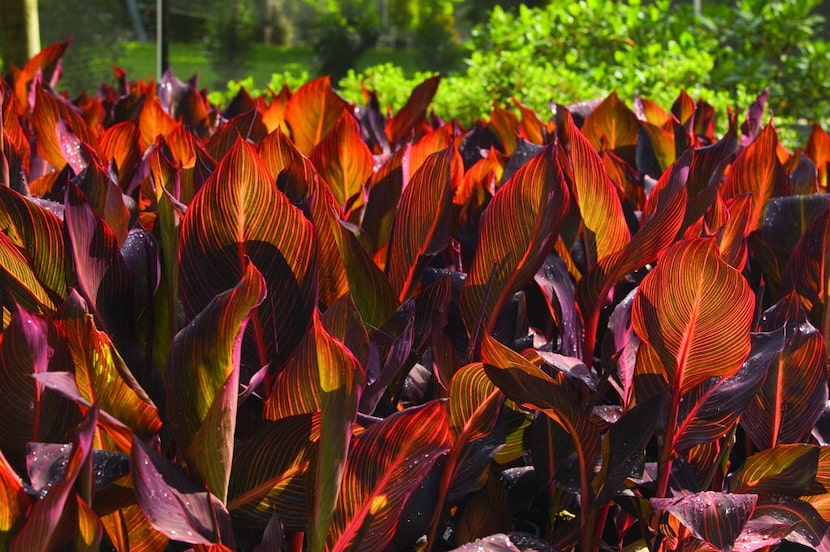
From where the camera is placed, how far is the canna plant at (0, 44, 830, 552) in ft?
3.45

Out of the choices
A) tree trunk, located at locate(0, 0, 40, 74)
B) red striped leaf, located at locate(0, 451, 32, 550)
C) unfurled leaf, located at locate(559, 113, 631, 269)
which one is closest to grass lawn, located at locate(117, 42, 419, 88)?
tree trunk, located at locate(0, 0, 40, 74)

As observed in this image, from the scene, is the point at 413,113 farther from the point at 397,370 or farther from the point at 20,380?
the point at 20,380

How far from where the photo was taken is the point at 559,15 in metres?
7.79

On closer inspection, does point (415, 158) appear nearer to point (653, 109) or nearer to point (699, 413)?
point (699, 413)

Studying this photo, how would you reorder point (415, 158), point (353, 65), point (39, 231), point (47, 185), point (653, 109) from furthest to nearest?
point (353, 65) → point (653, 109) → point (415, 158) → point (47, 185) → point (39, 231)

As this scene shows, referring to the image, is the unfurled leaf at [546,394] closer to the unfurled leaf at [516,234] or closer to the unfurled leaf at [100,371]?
the unfurled leaf at [516,234]

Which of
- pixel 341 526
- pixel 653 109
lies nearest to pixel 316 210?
pixel 341 526

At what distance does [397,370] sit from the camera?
47.8 inches

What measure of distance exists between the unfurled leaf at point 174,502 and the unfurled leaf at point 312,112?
1.57 meters

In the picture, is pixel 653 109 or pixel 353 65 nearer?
pixel 653 109

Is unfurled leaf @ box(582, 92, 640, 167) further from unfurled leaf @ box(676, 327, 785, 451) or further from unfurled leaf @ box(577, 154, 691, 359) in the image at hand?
unfurled leaf @ box(676, 327, 785, 451)

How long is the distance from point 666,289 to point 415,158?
0.98m

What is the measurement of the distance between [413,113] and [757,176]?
1.23m

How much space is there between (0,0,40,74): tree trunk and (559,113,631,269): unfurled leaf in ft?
16.0
